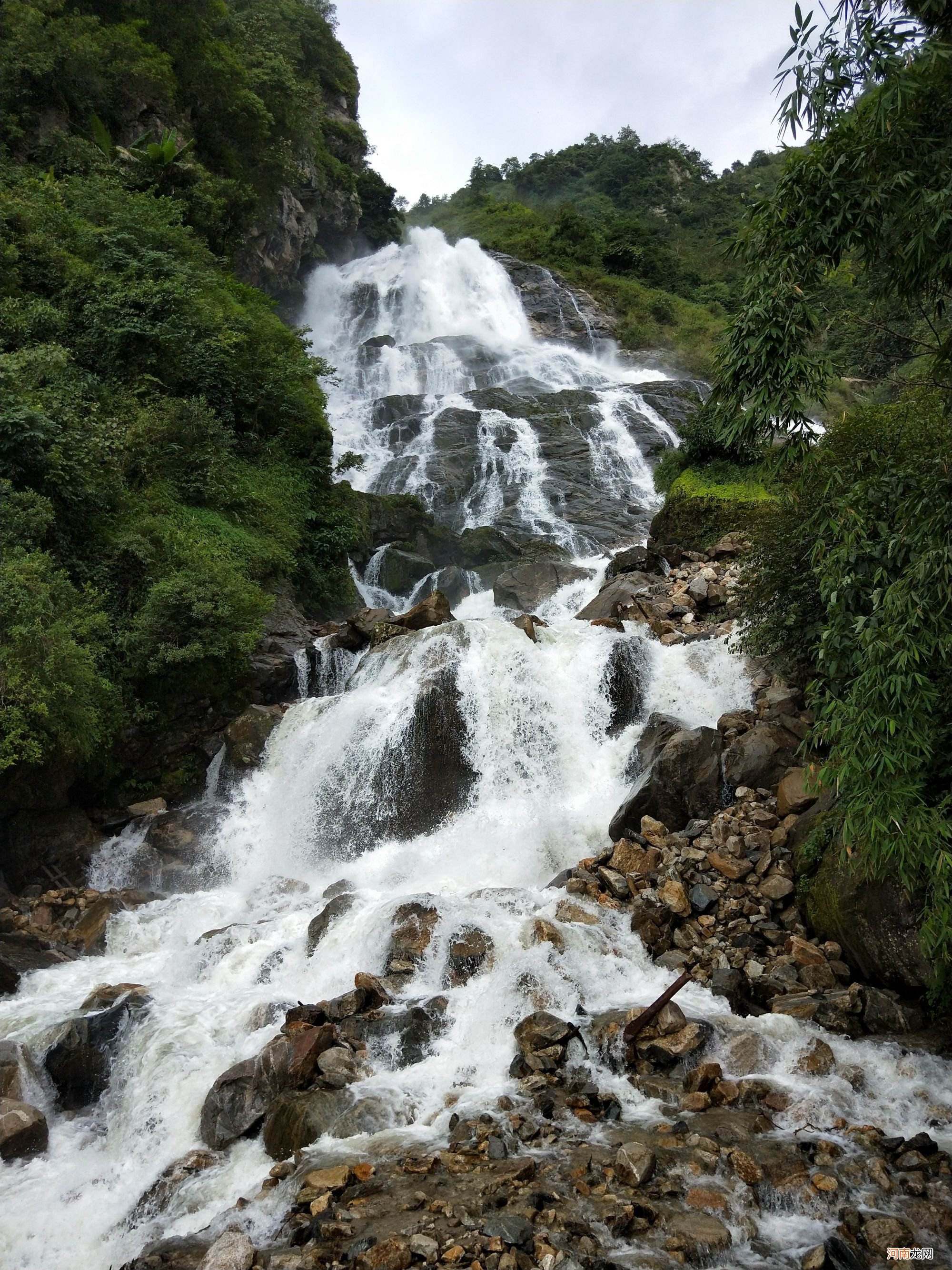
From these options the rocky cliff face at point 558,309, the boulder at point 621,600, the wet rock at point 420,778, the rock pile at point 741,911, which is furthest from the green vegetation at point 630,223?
the rock pile at point 741,911

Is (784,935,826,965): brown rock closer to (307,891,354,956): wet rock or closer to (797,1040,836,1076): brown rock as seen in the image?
(797,1040,836,1076): brown rock

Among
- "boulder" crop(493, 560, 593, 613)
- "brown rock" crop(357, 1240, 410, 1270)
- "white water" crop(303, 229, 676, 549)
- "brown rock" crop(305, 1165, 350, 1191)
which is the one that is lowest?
"brown rock" crop(305, 1165, 350, 1191)

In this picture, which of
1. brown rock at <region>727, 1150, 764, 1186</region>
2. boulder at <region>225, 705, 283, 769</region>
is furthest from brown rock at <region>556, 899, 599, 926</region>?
boulder at <region>225, 705, 283, 769</region>

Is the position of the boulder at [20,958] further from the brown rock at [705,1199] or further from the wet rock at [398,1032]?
the brown rock at [705,1199]

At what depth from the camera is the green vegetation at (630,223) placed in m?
42.4

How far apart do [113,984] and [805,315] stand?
9852 millimetres

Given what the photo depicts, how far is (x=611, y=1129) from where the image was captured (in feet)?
19.3

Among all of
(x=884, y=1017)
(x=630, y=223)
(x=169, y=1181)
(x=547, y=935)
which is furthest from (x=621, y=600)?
(x=630, y=223)

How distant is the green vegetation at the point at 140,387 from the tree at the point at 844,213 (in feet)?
32.6

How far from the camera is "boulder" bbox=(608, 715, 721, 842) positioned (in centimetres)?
999

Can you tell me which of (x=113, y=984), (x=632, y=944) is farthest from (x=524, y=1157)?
(x=113, y=984)

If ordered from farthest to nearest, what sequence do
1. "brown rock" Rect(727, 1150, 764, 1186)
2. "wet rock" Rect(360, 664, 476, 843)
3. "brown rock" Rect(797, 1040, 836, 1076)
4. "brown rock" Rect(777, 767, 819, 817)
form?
"wet rock" Rect(360, 664, 476, 843) → "brown rock" Rect(777, 767, 819, 817) → "brown rock" Rect(797, 1040, 836, 1076) → "brown rock" Rect(727, 1150, 764, 1186)

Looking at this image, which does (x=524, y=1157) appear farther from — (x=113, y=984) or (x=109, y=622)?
(x=109, y=622)

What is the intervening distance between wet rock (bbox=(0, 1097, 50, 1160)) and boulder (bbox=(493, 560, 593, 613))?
1258cm
